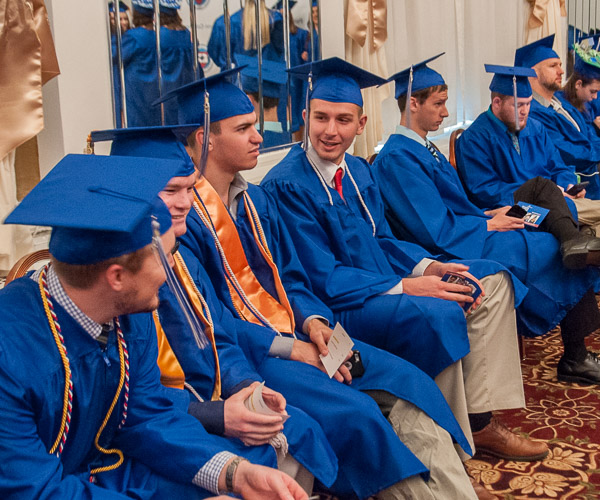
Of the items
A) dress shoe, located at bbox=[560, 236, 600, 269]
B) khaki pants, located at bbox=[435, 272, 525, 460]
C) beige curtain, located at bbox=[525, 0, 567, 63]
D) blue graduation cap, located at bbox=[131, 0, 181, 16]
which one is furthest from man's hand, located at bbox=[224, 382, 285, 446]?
beige curtain, located at bbox=[525, 0, 567, 63]

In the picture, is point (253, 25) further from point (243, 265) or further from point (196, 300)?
point (196, 300)

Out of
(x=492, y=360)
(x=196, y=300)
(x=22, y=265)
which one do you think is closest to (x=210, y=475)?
(x=196, y=300)

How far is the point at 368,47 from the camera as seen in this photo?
473cm

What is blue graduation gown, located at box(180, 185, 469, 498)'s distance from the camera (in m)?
2.15

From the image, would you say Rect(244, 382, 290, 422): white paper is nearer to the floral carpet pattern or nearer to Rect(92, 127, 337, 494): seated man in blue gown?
Rect(92, 127, 337, 494): seated man in blue gown

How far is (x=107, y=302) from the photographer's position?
150 centimetres

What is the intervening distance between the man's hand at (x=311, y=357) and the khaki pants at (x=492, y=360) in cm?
65

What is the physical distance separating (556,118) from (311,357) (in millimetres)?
3702

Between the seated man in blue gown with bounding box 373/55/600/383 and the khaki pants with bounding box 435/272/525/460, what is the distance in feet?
1.84

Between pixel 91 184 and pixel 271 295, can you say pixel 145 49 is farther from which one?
pixel 91 184

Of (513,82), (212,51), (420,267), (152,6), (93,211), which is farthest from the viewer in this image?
(513,82)

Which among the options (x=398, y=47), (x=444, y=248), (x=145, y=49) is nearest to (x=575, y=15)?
(x=398, y=47)

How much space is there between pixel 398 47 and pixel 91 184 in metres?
4.28

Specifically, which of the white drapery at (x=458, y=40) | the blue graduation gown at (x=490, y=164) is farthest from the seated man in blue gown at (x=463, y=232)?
the white drapery at (x=458, y=40)
